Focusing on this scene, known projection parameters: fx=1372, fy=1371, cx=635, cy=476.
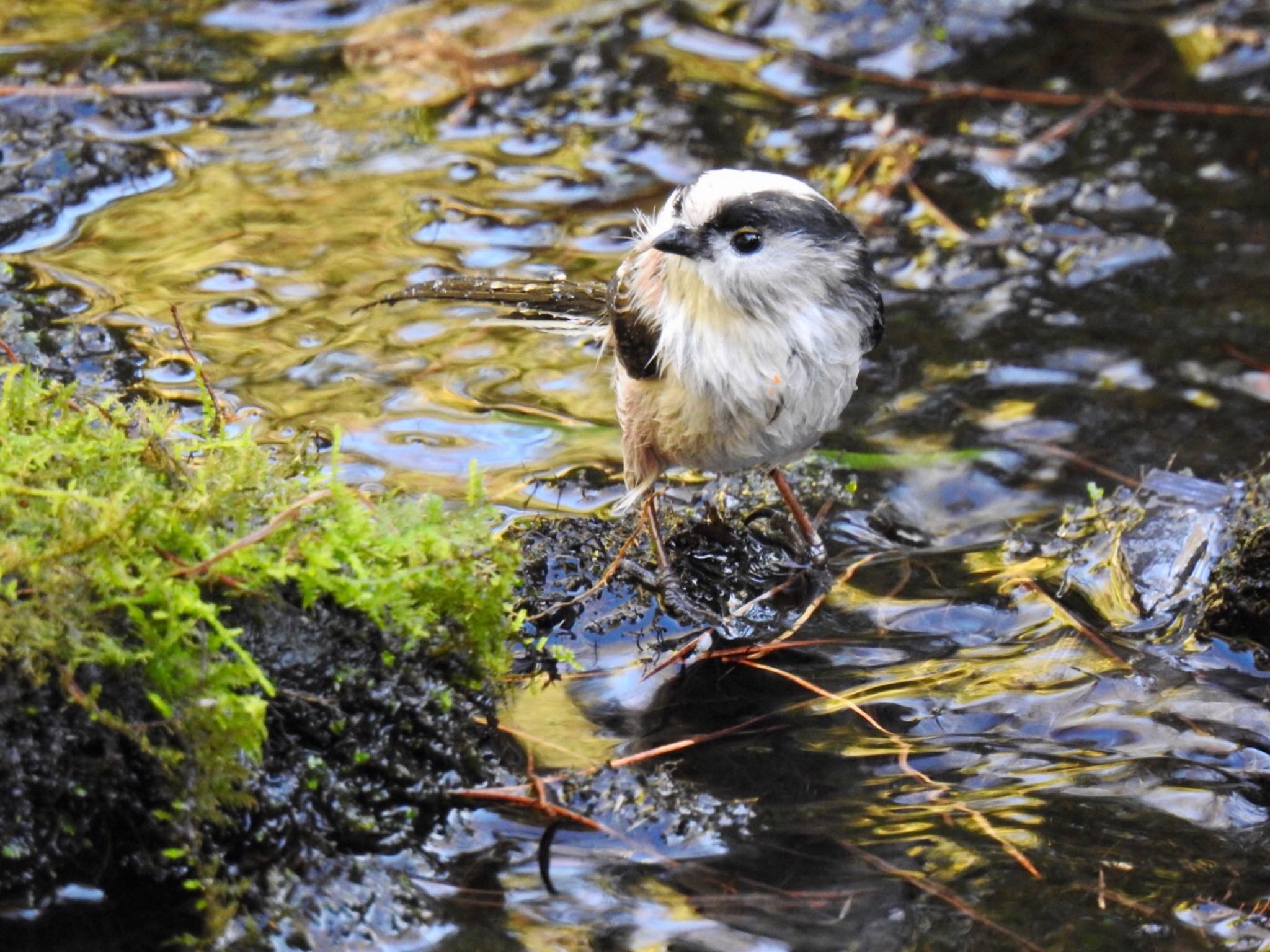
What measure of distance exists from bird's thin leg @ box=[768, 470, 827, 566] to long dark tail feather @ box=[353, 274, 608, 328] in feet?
2.92

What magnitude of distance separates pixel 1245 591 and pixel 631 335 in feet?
6.95

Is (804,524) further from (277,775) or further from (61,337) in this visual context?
(61,337)

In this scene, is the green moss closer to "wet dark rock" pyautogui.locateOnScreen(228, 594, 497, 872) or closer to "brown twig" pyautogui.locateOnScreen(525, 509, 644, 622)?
"wet dark rock" pyautogui.locateOnScreen(228, 594, 497, 872)

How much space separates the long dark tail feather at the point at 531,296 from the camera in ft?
16.7

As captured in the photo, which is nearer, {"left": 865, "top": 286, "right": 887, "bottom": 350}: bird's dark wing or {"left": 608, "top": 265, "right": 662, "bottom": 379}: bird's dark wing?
{"left": 608, "top": 265, "right": 662, "bottom": 379}: bird's dark wing

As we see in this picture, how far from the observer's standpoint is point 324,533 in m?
3.40

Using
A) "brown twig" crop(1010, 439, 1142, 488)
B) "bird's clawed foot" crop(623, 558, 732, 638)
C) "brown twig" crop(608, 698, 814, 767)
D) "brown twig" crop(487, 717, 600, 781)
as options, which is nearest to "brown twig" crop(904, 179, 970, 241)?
"brown twig" crop(1010, 439, 1142, 488)

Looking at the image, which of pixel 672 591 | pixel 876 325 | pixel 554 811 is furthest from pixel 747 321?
pixel 554 811

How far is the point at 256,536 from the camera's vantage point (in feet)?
10.5

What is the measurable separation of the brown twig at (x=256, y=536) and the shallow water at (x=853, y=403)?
0.76 meters

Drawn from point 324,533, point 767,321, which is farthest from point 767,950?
point 767,321

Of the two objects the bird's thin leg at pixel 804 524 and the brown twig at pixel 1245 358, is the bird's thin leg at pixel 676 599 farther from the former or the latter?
the brown twig at pixel 1245 358

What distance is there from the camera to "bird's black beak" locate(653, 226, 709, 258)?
4105 millimetres

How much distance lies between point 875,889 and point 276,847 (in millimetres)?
1404
